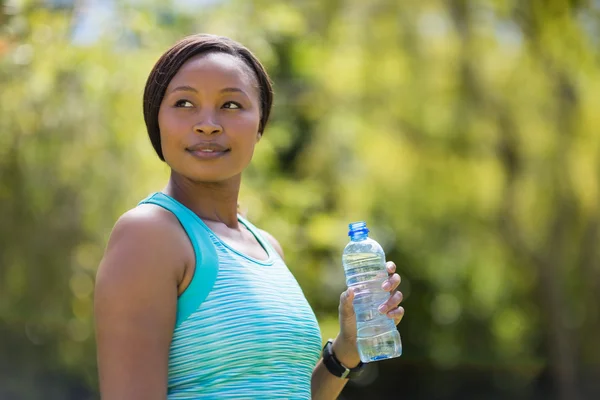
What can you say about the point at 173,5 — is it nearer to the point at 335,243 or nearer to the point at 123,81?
the point at 123,81

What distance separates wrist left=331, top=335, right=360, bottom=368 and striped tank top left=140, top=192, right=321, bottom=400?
38 cm

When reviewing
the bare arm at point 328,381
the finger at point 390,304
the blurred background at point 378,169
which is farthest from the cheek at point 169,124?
the blurred background at point 378,169

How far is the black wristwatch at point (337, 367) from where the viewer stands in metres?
2.26

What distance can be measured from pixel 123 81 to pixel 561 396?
25.8 feet

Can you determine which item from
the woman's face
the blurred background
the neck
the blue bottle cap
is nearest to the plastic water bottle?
the blue bottle cap

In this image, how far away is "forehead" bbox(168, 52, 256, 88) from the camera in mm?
1857

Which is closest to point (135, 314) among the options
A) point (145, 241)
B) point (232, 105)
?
point (145, 241)

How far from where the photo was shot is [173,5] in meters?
6.96

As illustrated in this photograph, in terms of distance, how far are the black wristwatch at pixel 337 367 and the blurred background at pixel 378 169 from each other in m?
3.31

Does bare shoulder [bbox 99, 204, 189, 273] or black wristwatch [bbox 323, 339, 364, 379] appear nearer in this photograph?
bare shoulder [bbox 99, 204, 189, 273]

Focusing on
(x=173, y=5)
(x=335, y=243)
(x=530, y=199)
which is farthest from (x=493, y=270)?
(x=173, y=5)

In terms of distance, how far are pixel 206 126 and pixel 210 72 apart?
0.39 ft

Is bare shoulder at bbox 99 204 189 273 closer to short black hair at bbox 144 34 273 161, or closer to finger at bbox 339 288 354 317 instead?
short black hair at bbox 144 34 273 161

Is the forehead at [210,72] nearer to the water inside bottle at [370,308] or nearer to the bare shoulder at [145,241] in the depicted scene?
the bare shoulder at [145,241]
